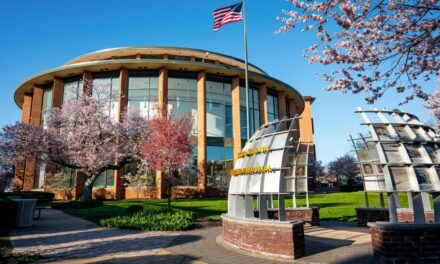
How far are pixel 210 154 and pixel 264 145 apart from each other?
2416 cm

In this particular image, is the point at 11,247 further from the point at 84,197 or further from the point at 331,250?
the point at 84,197

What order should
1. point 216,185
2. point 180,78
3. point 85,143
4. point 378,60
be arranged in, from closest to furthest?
1. point 378,60
2. point 85,143
3. point 216,185
4. point 180,78

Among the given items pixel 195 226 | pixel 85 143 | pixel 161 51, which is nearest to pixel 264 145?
pixel 195 226

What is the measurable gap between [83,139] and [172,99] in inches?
420

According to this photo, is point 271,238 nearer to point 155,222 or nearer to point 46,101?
point 155,222

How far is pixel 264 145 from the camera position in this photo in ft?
26.0

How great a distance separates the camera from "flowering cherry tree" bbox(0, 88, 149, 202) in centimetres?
2334

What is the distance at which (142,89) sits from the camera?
32.4 meters

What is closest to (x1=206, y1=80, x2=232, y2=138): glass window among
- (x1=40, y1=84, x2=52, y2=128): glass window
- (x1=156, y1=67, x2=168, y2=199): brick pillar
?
(x1=156, y1=67, x2=168, y2=199): brick pillar

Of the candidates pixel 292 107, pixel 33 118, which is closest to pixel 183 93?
pixel 33 118

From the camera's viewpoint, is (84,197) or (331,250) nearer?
(331,250)

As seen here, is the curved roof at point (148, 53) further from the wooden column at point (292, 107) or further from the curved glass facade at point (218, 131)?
the wooden column at point (292, 107)

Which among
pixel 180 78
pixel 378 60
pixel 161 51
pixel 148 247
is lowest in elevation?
pixel 148 247

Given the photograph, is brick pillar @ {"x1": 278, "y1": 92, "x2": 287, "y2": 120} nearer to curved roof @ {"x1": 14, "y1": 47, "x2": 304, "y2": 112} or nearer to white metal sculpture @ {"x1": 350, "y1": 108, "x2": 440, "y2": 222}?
curved roof @ {"x1": 14, "y1": 47, "x2": 304, "y2": 112}
